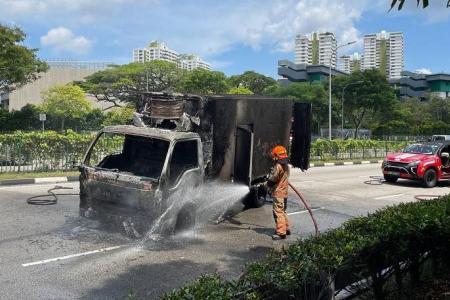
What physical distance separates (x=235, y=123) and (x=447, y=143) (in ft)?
37.7

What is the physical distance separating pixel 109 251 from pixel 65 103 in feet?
161

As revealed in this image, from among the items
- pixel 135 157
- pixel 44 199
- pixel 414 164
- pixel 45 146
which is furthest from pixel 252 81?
pixel 135 157

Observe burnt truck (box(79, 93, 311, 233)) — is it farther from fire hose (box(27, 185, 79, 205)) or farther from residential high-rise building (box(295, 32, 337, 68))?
residential high-rise building (box(295, 32, 337, 68))

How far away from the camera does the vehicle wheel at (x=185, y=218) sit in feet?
26.0

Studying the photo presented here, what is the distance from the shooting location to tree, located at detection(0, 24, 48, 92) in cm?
3419

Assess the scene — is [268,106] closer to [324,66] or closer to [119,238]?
[119,238]

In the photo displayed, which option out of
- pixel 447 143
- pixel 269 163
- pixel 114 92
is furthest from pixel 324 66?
pixel 269 163

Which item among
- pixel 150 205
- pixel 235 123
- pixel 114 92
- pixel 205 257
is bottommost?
pixel 205 257

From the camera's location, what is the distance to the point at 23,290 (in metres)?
5.26

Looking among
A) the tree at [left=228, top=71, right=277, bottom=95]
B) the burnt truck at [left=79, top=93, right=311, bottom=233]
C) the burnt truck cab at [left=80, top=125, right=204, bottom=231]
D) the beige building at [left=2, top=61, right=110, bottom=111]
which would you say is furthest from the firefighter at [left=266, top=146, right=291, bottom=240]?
the beige building at [left=2, top=61, right=110, bottom=111]

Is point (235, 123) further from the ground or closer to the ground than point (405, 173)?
further from the ground

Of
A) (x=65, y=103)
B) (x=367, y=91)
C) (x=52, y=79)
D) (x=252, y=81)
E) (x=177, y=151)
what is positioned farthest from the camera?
(x=52, y=79)

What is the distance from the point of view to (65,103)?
53156 mm

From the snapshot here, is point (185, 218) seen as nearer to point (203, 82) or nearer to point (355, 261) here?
point (355, 261)
